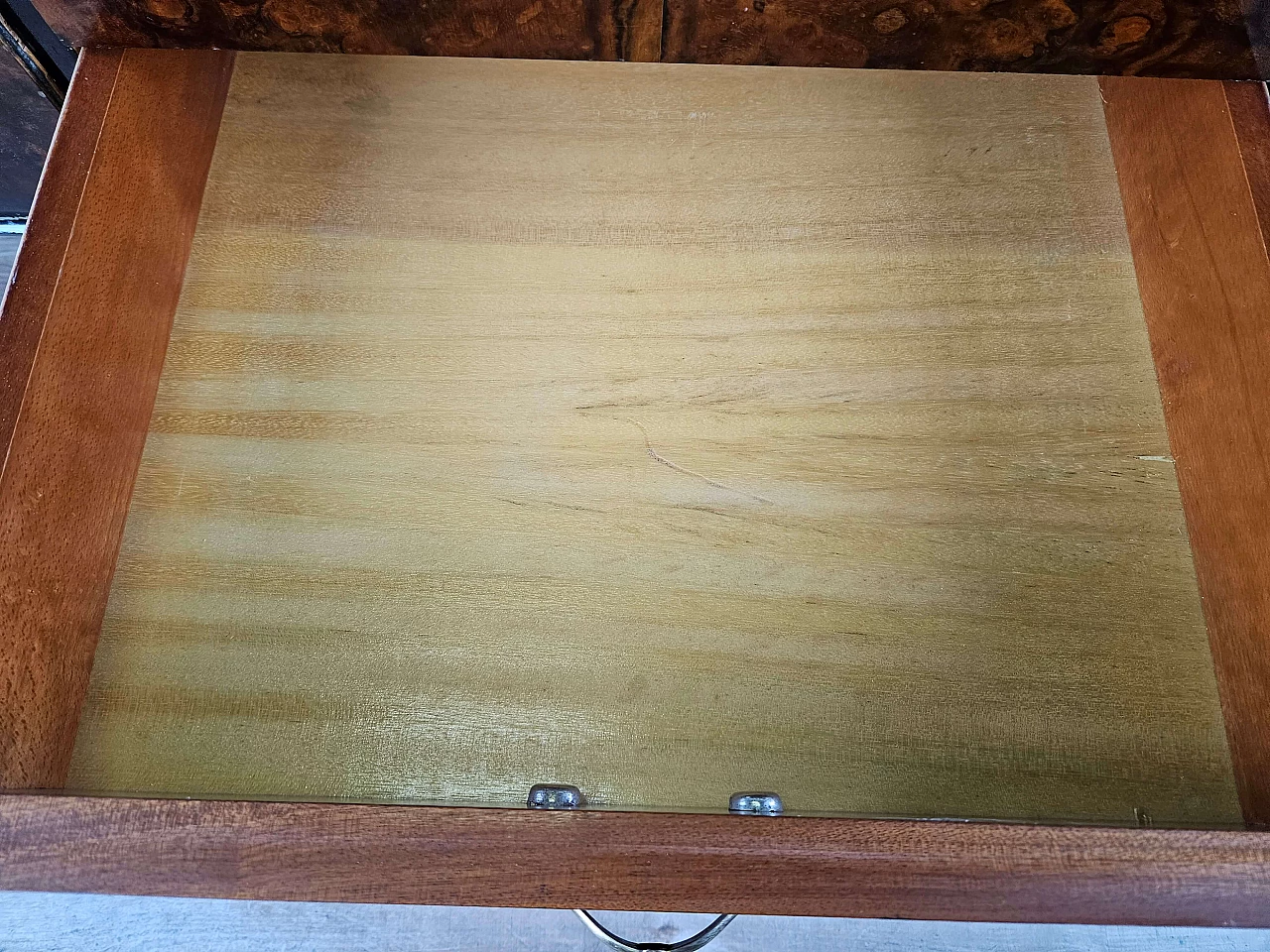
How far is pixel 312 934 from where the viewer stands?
953 millimetres

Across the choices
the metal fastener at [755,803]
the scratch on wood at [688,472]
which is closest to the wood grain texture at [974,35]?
the scratch on wood at [688,472]

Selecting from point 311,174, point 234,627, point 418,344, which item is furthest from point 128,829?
point 311,174

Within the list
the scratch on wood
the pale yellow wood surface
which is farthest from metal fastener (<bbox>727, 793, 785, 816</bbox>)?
the scratch on wood

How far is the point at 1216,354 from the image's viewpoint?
57 cm

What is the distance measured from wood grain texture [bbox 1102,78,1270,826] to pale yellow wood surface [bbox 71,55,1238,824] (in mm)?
15

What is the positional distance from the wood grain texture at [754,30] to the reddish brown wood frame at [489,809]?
0.07ft

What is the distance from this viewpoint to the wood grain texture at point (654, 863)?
39 centimetres

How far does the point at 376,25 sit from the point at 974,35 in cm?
37

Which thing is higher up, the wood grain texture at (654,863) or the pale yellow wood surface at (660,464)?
the pale yellow wood surface at (660,464)

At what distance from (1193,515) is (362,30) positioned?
572 millimetres

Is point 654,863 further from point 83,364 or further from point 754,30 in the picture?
point 754,30

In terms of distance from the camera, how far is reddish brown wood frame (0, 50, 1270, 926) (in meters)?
0.39

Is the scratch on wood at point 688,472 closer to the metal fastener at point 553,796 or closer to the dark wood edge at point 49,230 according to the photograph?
the metal fastener at point 553,796

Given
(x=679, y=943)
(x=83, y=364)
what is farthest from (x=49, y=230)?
(x=679, y=943)
